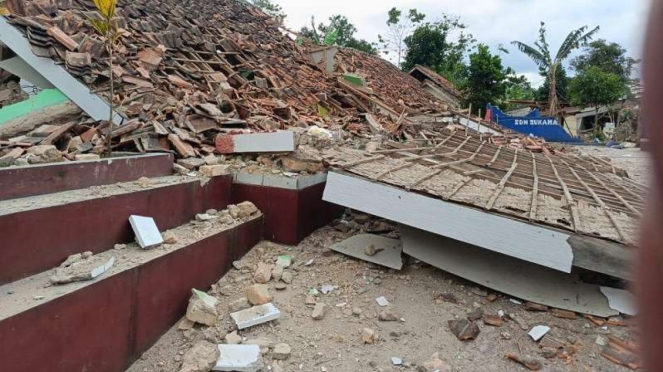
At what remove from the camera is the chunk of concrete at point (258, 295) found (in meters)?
3.27

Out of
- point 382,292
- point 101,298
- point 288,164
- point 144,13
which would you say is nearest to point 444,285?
point 382,292

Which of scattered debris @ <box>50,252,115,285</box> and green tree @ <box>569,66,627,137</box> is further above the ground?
green tree @ <box>569,66,627,137</box>

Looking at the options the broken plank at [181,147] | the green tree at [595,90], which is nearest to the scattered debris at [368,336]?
the broken plank at [181,147]

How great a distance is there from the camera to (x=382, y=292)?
139 inches

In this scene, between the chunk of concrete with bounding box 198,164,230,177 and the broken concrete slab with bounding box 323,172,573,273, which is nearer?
the broken concrete slab with bounding box 323,172,573,273

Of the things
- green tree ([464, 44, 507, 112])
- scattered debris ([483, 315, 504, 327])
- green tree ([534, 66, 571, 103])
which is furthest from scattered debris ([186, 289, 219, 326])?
green tree ([534, 66, 571, 103])

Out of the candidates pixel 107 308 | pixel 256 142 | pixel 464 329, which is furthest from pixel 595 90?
pixel 107 308

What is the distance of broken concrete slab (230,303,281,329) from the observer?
120 inches

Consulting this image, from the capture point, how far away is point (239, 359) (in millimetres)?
2705

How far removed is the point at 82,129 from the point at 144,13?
4.29 m

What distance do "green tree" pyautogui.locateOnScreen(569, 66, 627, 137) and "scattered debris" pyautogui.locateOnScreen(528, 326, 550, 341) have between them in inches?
934

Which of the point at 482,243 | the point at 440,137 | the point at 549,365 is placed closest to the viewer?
the point at 549,365

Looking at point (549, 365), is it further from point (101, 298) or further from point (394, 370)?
point (101, 298)

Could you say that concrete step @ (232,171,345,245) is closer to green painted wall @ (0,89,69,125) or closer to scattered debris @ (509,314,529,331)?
scattered debris @ (509,314,529,331)
